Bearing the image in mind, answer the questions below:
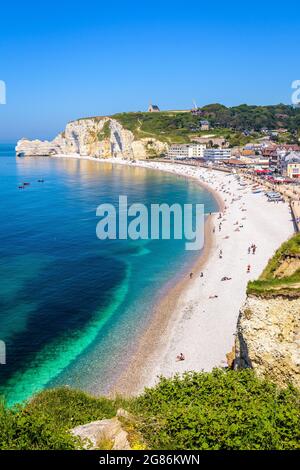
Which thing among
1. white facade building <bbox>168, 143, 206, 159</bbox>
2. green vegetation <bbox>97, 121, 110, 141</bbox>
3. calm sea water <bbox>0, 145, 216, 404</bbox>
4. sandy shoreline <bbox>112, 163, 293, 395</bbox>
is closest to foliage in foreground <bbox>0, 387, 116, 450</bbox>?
sandy shoreline <bbox>112, 163, 293, 395</bbox>

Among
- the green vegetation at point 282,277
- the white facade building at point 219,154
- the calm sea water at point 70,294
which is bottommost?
the calm sea water at point 70,294

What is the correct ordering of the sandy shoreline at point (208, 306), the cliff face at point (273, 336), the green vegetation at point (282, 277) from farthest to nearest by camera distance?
the sandy shoreline at point (208, 306)
the green vegetation at point (282, 277)
the cliff face at point (273, 336)

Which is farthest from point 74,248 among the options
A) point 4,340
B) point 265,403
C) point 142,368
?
point 265,403

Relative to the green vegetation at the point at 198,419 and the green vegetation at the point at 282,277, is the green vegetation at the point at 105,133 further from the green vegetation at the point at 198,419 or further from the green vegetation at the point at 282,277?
the green vegetation at the point at 198,419

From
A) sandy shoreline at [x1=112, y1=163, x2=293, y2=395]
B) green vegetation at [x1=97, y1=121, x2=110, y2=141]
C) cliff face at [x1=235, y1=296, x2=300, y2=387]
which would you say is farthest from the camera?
green vegetation at [x1=97, y1=121, x2=110, y2=141]

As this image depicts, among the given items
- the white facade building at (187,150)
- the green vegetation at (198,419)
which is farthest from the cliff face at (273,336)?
the white facade building at (187,150)

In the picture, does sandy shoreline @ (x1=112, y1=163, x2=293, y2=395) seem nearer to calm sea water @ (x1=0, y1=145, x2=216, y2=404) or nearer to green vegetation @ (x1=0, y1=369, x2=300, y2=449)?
calm sea water @ (x1=0, y1=145, x2=216, y2=404)

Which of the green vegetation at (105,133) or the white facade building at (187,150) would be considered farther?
the green vegetation at (105,133)

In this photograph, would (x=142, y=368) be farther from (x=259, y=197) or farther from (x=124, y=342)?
(x=259, y=197)
